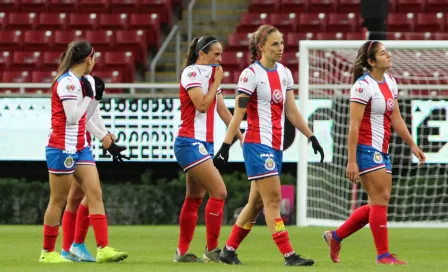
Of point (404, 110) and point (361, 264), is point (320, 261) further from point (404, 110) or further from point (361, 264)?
point (404, 110)

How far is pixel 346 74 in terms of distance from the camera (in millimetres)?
17250

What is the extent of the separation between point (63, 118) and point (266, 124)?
5.31 feet

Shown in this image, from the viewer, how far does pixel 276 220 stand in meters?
8.34

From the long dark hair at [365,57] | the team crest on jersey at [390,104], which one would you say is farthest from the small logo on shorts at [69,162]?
the team crest on jersey at [390,104]

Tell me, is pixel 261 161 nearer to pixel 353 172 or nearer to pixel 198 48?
pixel 353 172

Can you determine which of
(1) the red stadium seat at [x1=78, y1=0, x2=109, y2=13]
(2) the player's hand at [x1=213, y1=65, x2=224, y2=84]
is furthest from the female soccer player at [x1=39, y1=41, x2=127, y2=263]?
(1) the red stadium seat at [x1=78, y1=0, x2=109, y2=13]

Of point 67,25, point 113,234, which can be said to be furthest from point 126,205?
point 67,25

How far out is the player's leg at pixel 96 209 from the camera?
8773mm

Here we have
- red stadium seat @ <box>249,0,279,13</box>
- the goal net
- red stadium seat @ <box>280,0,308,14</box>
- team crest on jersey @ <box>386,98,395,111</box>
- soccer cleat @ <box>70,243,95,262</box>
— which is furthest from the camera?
red stadium seat @ <box>249,0,279,13</box>

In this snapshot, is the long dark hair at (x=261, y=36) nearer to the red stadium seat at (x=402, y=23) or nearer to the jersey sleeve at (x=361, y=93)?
the jersey sleeve at (x=361, y=93)

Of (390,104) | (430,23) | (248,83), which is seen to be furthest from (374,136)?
(430,23)

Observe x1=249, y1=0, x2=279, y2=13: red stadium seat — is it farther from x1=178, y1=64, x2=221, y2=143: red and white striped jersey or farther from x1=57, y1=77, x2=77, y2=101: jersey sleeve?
x1=57, y1=77, x2=77, y2=101: jersey sleeve

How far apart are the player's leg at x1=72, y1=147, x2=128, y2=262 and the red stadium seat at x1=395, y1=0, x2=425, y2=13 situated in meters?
13.0

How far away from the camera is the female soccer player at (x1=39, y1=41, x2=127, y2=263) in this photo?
8781 mm
